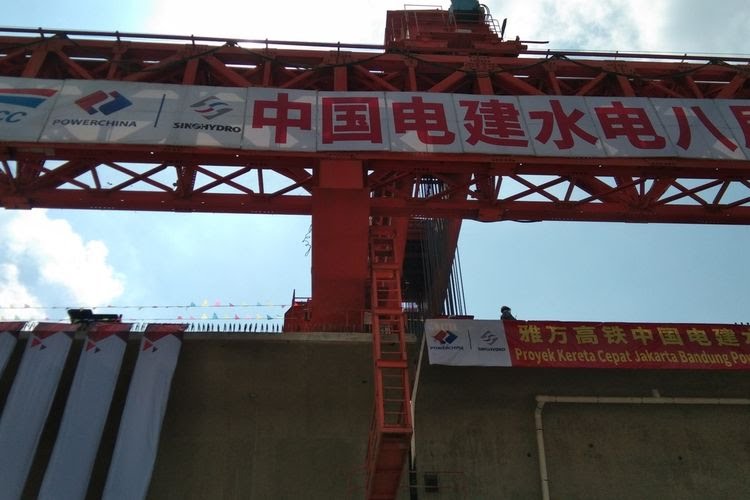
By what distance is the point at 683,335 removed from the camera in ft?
43.4

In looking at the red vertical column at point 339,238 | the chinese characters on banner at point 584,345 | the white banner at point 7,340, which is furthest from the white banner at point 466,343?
the white banner at point 7,340

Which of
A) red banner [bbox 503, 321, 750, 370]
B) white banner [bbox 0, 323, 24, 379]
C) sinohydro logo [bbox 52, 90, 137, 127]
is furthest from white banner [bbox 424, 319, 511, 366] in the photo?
white banner [bbox 0, 323, 24, 379]

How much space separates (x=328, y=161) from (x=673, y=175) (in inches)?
259

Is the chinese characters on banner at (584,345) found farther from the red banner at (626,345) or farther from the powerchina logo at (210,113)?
the powerchina logo at (210,113)

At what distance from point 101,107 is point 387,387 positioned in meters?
7.42

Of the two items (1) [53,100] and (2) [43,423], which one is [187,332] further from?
(1) [53,100]

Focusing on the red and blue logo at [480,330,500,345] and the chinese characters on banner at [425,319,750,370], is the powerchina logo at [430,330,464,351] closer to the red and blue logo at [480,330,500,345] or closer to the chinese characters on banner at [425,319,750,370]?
the chinese characters on banner at [425,319,750,370]

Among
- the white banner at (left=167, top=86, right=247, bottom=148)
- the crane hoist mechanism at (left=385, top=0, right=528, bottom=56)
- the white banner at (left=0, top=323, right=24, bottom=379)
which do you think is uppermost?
the crane hoist mechanism at (left=385, top=0, right=528, bottom=56)

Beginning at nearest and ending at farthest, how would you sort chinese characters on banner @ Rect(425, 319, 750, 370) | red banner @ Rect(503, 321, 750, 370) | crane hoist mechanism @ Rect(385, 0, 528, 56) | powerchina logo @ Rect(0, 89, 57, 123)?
powerchina logo @ Rect(0, 89, 57, 123) < chinese characters on banner @ Rect(425, 319, 750, 370) < red banner @ Rect(503, 321, 750, 370) < crane hoist mechanism @ Rect(385, 0, 528, 56)

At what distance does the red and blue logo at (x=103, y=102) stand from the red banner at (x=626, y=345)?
8.98 meters

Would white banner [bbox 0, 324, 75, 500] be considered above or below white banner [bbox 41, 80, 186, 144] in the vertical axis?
below

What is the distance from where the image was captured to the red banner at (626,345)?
498 inches

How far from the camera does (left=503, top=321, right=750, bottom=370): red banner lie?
12.7m

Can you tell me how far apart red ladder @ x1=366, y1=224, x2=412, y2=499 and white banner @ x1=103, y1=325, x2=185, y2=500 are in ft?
13.4
